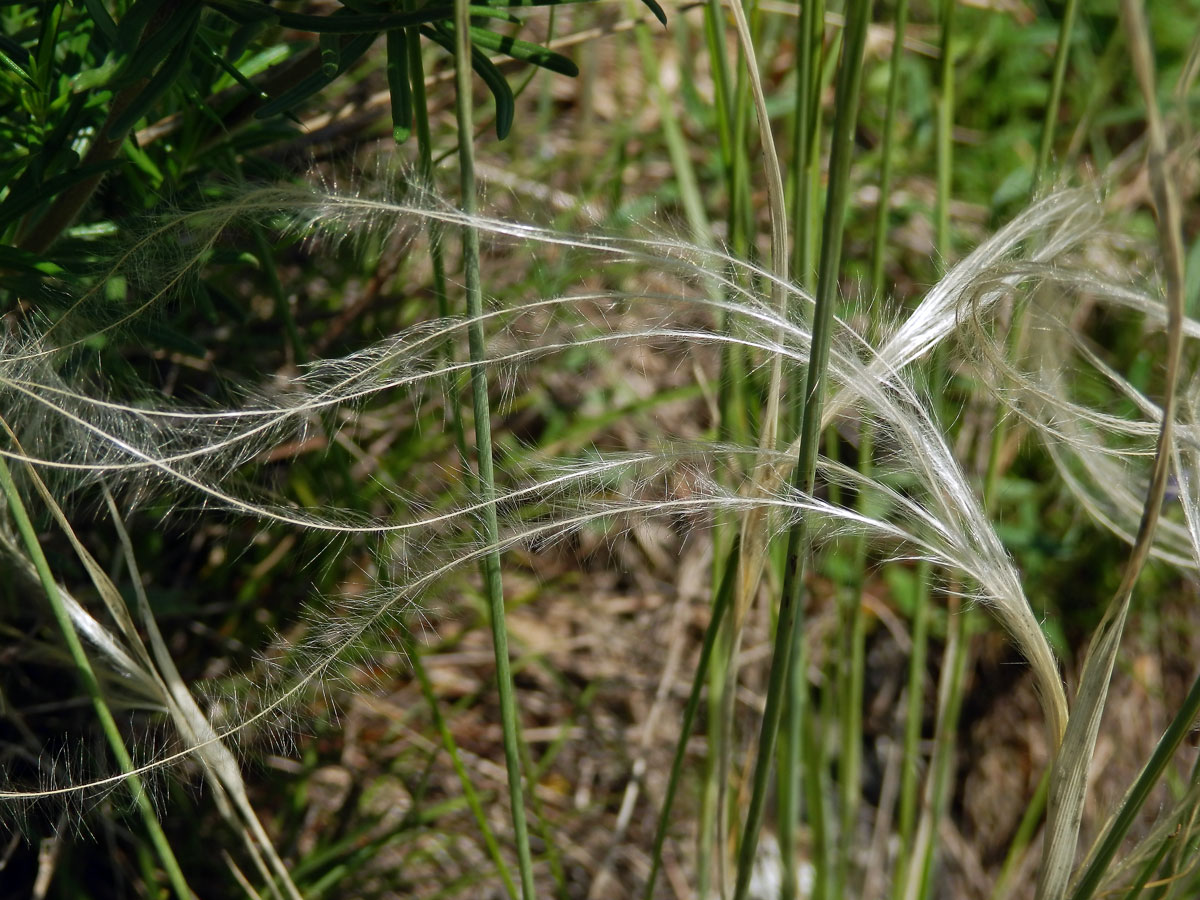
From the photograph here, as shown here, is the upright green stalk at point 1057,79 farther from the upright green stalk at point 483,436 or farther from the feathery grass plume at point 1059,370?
the upright green stalk at point 483,436

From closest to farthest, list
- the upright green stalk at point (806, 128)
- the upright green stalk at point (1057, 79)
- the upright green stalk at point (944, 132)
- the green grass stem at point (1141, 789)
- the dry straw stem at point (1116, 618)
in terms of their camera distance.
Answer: the dry straw stem at point (1116, 618)
the green grass stem at point (1141, 789)
the upright green stalk at point (806, 128)
the upright green stalk at point (1057, 79)
the upright green stalk at point (944, 132)

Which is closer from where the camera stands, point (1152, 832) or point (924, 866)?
point (1152, 832)

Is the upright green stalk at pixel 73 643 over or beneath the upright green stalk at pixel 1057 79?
beneath

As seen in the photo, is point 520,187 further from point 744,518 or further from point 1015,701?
point 1015,701

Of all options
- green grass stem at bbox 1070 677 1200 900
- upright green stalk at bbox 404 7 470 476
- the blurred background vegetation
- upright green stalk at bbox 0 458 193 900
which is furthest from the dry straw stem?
upright green stalk at bbox 0 458 193 900

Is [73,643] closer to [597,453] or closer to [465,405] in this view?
[597,453]

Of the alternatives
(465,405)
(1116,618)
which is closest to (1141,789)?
(1116,618)

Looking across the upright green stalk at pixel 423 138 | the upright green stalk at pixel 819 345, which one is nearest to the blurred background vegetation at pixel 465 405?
the upright green stalk at pixel 423 138

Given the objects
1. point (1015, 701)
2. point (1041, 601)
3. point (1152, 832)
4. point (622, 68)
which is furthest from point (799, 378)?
point (622, 68)
